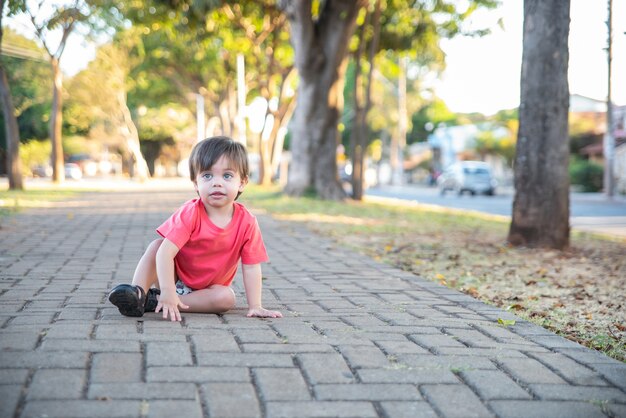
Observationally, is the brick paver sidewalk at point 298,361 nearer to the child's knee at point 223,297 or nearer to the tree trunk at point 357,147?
the child's knee at point 223,297

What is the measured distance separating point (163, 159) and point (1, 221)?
7170 centimetres

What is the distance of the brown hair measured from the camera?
13.6ft

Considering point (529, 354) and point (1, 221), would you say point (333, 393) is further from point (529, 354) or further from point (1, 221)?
point (1, 221)

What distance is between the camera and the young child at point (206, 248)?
13.6ft

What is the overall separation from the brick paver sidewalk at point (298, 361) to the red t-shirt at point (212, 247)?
0.26 metres

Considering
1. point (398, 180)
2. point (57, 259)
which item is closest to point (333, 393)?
point (57, 259)

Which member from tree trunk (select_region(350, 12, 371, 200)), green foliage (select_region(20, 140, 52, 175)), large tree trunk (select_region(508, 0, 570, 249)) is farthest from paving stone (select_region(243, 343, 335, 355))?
green foliage (select_region(20, 140, 52, 175))

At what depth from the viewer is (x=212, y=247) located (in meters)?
4.30

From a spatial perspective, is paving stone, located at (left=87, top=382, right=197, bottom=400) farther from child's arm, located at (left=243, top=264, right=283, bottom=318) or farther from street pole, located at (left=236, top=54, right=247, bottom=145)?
street pole, located at (left=236, top=54, right=247, bottom=145)

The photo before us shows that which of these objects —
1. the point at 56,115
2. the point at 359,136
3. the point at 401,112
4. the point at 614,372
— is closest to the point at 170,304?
the point at 614,372

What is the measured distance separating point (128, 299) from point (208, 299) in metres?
0.50

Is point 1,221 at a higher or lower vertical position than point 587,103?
lower

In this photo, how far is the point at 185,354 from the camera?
332 centimetres

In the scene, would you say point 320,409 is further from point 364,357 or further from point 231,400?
point 364,357
